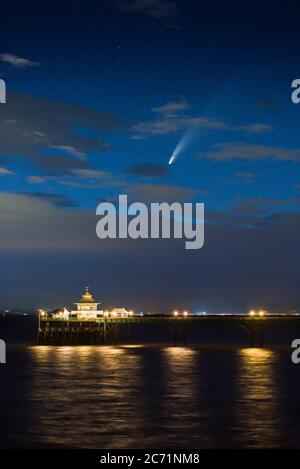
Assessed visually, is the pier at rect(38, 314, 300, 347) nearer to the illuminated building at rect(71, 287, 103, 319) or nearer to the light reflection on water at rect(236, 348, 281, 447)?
the illuminated building at rect(71, 287, 103, 319)

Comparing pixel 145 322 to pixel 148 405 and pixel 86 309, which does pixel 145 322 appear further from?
pixel 148 405

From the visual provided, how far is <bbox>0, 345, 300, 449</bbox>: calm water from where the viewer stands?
133ft

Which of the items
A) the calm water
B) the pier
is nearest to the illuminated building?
the pier

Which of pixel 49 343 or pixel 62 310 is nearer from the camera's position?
pixel 49 343

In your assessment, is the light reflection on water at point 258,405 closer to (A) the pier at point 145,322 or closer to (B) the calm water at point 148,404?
(B) the calm water at point 148,404

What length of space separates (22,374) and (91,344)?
5994 centimetres

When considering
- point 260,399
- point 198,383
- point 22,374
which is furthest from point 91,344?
point 260,399

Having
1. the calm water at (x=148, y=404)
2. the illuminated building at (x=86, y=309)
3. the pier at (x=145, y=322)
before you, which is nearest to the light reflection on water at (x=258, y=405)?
the calm water at (x=148, y=404)

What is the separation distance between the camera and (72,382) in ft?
218

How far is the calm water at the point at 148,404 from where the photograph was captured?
40.6 metres

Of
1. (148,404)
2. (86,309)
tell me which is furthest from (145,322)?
(148,404)

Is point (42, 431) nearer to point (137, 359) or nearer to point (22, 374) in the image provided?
point (22, 374)

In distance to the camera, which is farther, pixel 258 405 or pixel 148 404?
pixel 148 404

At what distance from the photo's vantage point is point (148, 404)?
53000 mm
